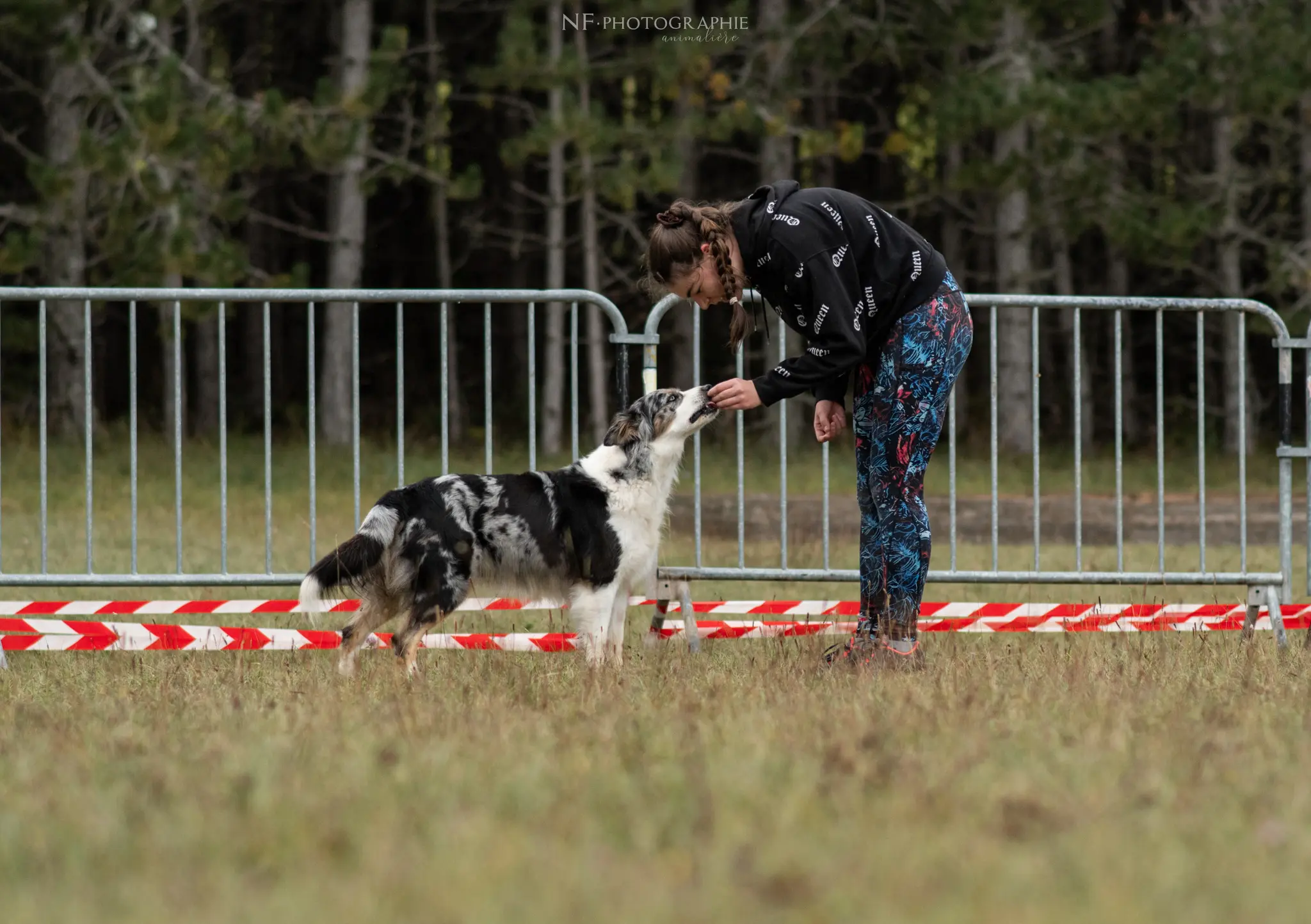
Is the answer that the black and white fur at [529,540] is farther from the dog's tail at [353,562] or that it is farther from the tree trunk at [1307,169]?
the tree trunk at [1307,169]

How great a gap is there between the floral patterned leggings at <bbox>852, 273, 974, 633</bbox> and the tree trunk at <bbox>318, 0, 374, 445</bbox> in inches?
542

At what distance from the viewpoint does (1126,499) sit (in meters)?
15.1

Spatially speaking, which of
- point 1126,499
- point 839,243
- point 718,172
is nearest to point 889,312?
point 839,243

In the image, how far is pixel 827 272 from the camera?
5.70 meters

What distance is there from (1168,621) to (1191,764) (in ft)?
11.2

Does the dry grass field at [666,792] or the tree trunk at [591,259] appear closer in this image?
the dry grass field at [666,792]

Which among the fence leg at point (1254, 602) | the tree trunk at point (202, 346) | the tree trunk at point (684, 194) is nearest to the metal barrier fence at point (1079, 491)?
the fence leg at point (1254, 602)

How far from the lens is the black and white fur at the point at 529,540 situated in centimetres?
634

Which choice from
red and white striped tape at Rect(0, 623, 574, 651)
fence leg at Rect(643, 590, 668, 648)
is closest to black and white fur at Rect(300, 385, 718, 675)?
red and white striped tape at Rect(0, 623, 574, 651)

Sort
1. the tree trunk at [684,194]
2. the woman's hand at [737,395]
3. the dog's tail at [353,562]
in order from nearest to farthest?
the woman's hand at [737,395]
the dog's tail at [353,562]
the tree trunk at [684,194]

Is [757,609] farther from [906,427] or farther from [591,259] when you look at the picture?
[591,259]

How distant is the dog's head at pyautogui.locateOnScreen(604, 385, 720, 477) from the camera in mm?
6578

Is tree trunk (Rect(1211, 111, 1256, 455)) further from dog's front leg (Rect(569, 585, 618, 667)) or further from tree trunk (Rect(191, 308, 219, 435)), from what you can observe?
dog's front leg (Rect(569, 585, 618, 667))

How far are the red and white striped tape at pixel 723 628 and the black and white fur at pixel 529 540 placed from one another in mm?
477
